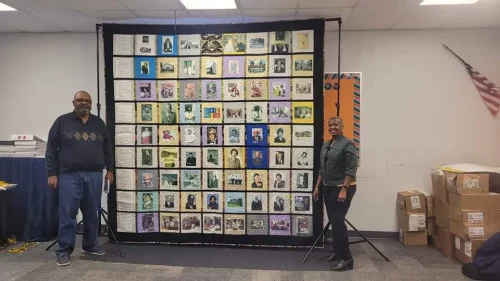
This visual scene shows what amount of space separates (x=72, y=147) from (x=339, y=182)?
2.52 meters

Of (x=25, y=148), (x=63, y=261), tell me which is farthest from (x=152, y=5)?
(x=63, y=261)

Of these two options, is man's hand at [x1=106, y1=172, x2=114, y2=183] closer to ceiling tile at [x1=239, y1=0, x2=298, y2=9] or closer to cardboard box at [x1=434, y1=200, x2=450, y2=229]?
ceiling tile at [x1=239, y1=0, x2=298, y2=9]

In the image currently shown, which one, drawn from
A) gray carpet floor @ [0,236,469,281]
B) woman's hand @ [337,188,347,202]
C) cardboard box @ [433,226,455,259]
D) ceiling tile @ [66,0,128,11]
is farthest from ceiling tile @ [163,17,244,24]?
cardboard box @ [433,226,455,259]

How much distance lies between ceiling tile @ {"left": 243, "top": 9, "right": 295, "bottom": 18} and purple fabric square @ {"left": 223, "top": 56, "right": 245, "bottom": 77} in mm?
477

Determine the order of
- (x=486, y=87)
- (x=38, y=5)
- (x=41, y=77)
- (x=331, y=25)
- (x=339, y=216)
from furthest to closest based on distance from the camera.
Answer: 1. (x=41, y=77)
2. (x=486, y=87)
3. (x=331, y=25)
4. (x=38, y=5)
5. (x=339, y=216)

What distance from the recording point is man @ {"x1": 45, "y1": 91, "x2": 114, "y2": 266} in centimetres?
358

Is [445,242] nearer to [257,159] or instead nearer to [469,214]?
[469,214]

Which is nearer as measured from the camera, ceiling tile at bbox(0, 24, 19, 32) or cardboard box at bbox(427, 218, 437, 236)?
cardboard box at bbox(427, 218, 437, 236)

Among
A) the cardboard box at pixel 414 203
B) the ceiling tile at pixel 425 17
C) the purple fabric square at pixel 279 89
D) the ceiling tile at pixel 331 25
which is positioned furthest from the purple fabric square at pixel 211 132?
the ceiling tile at pixel 425 17

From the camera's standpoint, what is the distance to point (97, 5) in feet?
12.1

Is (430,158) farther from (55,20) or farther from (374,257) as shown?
(55,20)

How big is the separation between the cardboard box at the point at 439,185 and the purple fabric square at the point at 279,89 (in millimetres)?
1829

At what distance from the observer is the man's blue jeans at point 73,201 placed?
3.59 meters

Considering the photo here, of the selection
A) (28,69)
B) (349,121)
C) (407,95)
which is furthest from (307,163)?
(28,69)
